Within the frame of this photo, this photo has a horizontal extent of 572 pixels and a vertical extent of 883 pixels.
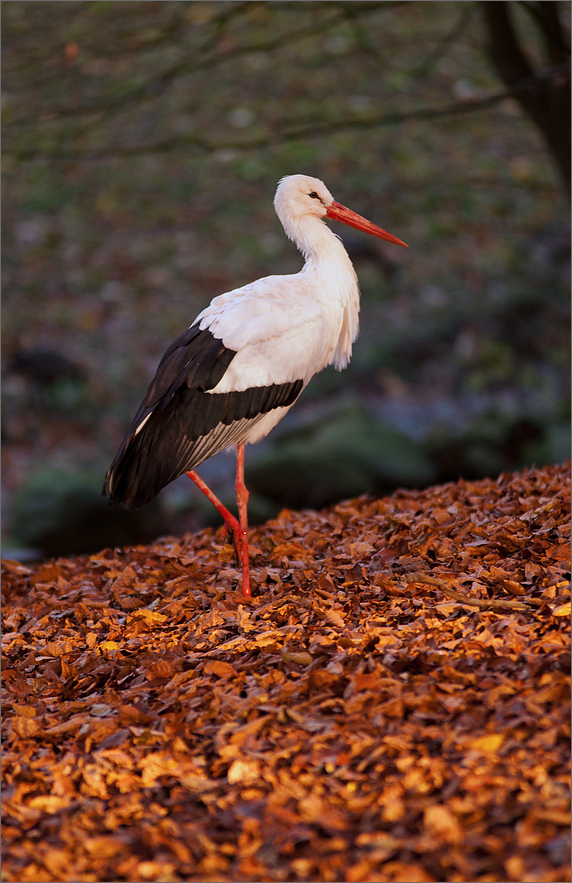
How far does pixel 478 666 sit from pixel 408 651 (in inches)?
10.2

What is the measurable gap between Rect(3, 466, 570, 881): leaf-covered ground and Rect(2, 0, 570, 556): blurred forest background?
10.6ft

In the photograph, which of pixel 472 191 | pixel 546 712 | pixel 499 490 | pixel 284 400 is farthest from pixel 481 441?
pixel 546 712

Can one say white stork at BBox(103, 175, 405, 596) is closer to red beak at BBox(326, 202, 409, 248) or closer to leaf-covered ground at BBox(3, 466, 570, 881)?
red beak at BBox(326, 202, 409, 248)

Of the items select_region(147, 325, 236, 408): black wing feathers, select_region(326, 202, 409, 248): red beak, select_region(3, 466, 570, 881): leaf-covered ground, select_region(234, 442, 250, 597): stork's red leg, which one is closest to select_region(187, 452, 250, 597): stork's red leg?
select_region(234, 442, 250, 597): stork's red leg

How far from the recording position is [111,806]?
247 cm

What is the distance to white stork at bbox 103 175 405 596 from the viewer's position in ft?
12.8

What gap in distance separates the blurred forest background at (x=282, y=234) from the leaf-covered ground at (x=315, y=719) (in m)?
3.24

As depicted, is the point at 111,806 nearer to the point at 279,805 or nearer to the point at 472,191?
the point at 279,805

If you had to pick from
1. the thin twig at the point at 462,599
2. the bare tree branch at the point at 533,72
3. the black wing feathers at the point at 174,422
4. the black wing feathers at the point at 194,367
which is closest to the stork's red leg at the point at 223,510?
the black wing feathers at the point at 174,422

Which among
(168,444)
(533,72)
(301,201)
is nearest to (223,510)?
(168,444)

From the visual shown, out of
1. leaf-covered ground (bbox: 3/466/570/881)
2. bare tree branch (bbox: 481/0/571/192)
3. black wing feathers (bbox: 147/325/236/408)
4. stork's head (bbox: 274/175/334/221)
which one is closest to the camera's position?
leaf-covered ground (bbox: 3/466/570/881)

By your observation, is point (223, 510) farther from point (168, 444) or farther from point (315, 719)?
point (315, 719)

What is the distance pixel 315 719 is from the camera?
262cm

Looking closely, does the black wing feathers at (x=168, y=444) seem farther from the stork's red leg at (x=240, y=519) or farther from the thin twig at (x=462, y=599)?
the thin twig at (x=462, y=599)
